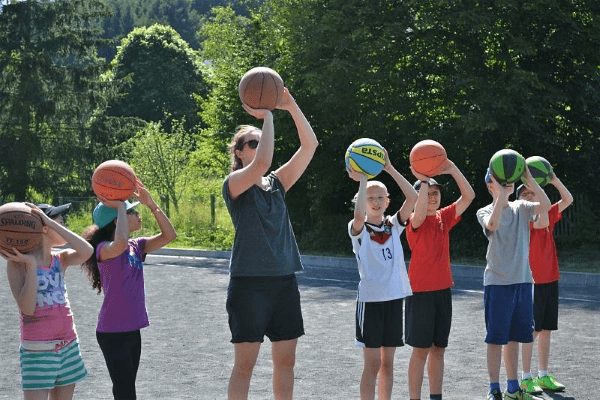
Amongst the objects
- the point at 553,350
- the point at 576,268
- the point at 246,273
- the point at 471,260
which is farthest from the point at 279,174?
the point at 471,260

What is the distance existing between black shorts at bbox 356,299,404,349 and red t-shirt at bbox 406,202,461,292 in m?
0.48

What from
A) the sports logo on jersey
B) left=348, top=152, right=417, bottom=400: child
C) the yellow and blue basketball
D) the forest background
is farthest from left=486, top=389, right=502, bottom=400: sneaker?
the forest background

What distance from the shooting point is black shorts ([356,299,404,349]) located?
6.66 metres

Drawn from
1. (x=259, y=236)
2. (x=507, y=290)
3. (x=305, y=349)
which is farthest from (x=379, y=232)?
(x=305, y=349)

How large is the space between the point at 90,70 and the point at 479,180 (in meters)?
27.7

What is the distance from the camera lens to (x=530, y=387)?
791 centimetres

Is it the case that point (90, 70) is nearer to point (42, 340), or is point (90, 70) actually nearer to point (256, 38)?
point (256, 38)

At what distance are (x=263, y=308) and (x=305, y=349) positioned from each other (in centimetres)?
474

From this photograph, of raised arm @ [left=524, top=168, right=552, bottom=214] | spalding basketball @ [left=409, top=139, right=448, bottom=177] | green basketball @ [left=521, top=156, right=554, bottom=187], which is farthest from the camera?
green basketball @ [left=521, top=156, right=554, bottom=187]

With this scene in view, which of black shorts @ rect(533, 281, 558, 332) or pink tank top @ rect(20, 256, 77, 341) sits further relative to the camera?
black shorts @ rect(533, 281, 558, 332)

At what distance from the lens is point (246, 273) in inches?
227

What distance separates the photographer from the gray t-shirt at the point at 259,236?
5762mm

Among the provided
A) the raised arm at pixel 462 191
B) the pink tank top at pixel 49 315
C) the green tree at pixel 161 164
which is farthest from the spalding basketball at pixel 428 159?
the green tree at pixel 161 164

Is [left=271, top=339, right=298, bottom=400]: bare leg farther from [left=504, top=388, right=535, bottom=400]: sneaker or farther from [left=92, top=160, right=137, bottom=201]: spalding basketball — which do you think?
[left=504, top=388, right=535, bottom=400]: sneaker
